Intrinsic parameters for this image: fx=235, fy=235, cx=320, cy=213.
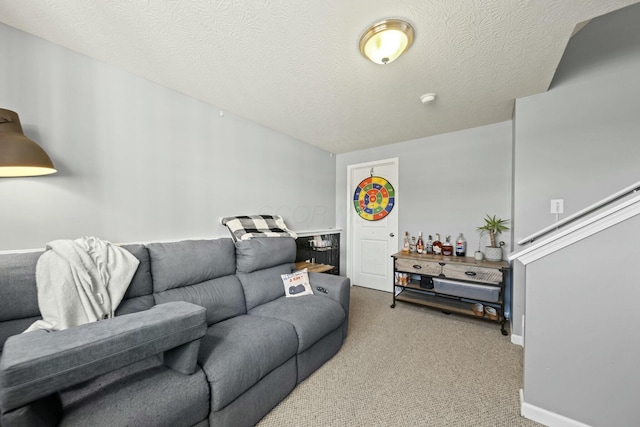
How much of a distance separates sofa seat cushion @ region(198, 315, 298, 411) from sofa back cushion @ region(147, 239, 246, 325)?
176 millimetres

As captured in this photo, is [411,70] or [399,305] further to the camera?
[399,305]

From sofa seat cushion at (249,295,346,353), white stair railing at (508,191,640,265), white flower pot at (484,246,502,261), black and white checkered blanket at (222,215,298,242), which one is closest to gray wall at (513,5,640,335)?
white flower pot at (484,246,502,261)

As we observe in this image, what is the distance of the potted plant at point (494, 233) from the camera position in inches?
108

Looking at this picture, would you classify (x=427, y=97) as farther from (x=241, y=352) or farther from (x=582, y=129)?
(x=241, y=352)

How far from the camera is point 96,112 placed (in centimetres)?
172

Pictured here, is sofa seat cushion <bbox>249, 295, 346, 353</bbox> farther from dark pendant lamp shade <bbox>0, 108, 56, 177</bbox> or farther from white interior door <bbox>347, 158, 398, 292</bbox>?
white interior door <bbox>347, 158, 398, 292</bbox>

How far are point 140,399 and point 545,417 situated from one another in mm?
2143

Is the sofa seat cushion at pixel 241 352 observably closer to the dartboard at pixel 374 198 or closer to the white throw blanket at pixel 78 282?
the white throw blanket at pixel 78 282

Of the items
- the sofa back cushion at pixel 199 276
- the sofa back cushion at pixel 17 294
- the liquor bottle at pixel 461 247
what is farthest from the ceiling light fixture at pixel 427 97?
the sofa back cushion at pixel 17 294

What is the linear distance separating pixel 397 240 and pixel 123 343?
3.37m

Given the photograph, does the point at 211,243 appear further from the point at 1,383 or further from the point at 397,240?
the point at 397,240

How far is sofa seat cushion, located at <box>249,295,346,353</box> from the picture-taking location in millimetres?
1704

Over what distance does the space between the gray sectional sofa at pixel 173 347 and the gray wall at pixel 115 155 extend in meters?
0.34

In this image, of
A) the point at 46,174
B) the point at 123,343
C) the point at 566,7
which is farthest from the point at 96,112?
the point at 566,7
